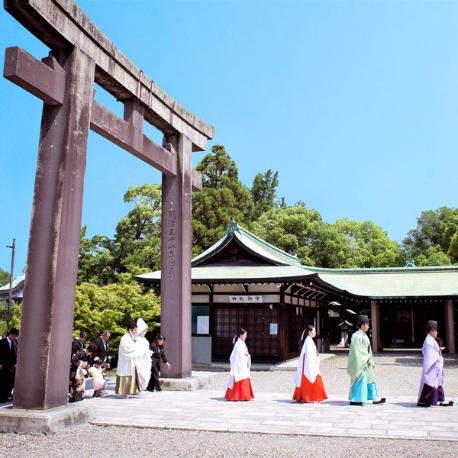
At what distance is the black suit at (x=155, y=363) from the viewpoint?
35.9 ft

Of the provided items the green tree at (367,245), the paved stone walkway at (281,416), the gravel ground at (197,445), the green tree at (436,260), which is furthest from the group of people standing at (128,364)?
the green tree at (436,260)

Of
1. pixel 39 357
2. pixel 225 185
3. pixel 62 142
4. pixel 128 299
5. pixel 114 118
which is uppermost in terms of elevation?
pixel 225 185

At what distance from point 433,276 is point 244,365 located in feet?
72.8

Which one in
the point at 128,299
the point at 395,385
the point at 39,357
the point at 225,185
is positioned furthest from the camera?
the point at 225,185

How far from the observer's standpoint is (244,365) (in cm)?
1037

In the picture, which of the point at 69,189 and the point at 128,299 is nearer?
the point at 69,189

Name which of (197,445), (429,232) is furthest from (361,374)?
(429,232)

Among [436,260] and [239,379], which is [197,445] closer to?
[239,379]

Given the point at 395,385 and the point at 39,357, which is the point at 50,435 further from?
the point at 395,385

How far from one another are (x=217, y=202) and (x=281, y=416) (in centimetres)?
3110

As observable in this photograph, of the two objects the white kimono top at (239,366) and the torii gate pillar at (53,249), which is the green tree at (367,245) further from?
the torii gate pillar at (53,249)

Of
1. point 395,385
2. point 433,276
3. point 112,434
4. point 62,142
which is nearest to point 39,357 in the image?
point 112,434

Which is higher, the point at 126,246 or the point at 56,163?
the point at 126,246

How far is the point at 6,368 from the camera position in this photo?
9.67 m
